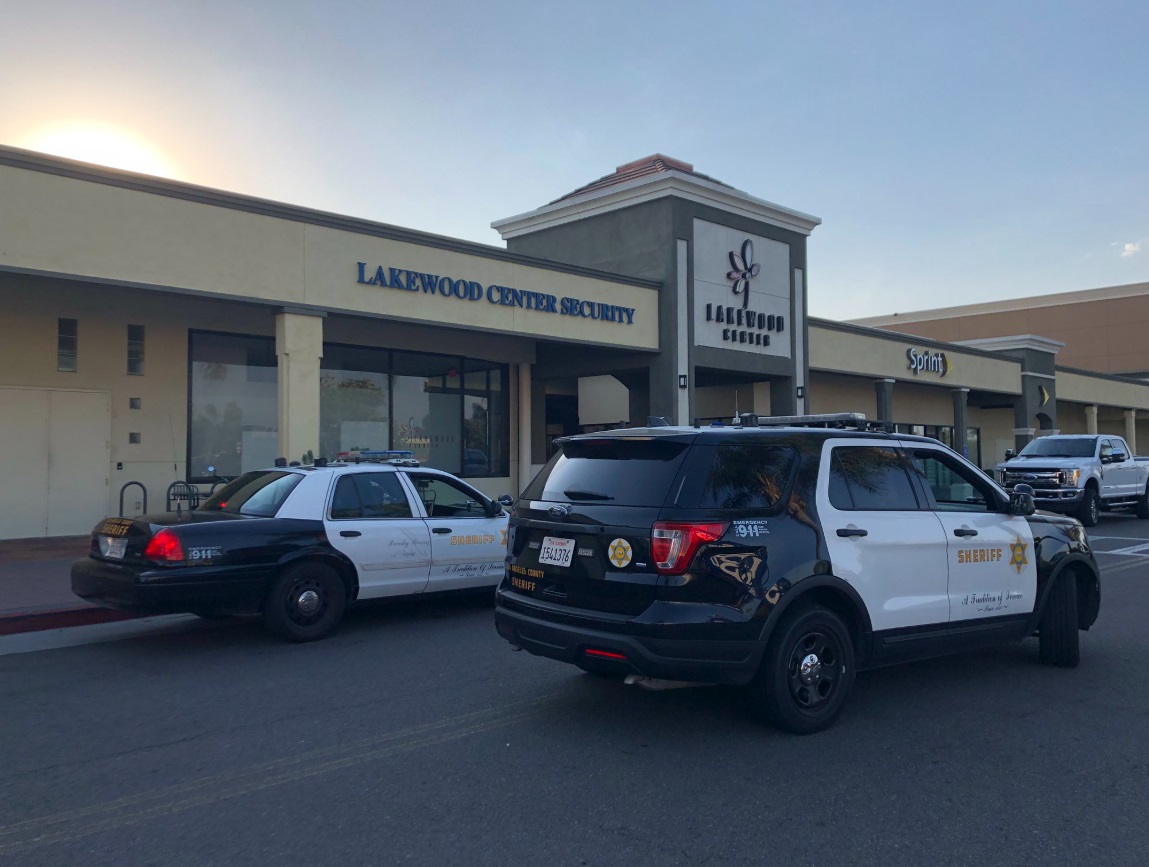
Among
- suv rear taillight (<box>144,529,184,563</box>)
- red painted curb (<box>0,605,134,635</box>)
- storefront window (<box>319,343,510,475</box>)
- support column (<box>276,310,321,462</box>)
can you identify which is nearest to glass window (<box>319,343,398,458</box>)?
storefront window (<box>319,343,510,475</box>)

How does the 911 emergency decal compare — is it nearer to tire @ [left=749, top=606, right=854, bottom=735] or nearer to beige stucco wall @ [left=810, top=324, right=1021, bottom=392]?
tire @ [left=749, top=606, right=854, bottom=735]

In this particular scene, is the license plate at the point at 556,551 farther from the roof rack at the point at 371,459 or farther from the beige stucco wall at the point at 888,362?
the beige stucco wall at the point at 888,362

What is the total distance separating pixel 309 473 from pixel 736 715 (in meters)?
4.74

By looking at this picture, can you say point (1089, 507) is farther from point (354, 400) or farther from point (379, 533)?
point (379, 533)

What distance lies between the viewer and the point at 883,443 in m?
6.14

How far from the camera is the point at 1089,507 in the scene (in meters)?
18.9

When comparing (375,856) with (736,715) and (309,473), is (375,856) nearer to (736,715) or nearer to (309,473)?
(736,715)

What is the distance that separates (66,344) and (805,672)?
1338 centimetres

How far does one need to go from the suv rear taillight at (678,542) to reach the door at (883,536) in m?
0.90

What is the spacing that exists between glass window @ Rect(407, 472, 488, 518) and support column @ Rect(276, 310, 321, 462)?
480 centimetres

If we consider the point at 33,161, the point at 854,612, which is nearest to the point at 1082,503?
the point at 854,612

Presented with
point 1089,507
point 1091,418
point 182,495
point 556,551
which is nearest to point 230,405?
point 182,495

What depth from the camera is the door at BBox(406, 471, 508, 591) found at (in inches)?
356

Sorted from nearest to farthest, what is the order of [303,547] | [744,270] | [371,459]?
[303,547] → [371,459] → [744,270]
